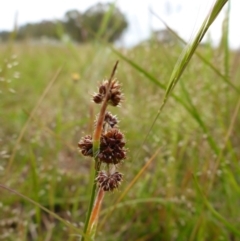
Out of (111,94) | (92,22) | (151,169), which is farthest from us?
(92,22)

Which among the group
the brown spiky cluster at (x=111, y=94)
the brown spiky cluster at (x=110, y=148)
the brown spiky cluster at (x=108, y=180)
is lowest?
the brown spiky cluster at (x=108, y=180)

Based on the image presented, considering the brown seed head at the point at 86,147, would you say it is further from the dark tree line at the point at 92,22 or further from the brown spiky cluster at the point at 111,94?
the dark tree line at the point at 92,22

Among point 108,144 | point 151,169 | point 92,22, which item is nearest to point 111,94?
point 108,144

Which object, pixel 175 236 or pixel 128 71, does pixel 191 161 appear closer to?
pixel 175 236

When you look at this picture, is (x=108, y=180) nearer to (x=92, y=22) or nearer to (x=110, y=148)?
(x=110, y=148)

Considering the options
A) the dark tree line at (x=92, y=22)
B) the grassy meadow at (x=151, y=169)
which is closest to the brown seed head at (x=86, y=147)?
the grassy meadow at (x=151, y=169)

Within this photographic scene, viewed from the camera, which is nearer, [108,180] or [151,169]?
[108,180]
